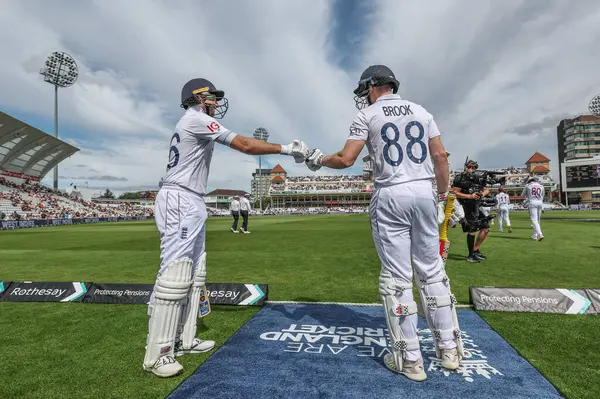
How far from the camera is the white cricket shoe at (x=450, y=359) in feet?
9.21

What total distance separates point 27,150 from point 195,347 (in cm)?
6229

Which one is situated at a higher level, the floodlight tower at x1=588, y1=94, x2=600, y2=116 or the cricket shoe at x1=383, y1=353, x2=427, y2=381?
the floodlight tower at x1=588, y1=94, x2=600, y2=116

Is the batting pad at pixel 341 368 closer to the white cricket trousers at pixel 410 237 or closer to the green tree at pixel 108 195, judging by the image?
the white cricket trousers at pixel 410 237

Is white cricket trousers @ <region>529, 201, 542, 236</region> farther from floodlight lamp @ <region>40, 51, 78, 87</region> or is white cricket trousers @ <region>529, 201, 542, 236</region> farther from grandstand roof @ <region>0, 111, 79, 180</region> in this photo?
floodlight lamp @ <region>40, 51, 78, 87</region>

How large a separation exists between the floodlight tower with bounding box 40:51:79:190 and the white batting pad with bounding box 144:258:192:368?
63.1 metres

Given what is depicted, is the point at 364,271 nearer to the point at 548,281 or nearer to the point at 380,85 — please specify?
the point at 548,281

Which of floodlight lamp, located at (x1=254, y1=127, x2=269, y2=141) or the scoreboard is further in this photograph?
floodlight lamp, located at (x1=254, y1=127, x2=269, y2=141)

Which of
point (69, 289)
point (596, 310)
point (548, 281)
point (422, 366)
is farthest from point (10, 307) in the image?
point (548, 281)

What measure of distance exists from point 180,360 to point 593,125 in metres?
130

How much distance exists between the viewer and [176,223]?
315 cm

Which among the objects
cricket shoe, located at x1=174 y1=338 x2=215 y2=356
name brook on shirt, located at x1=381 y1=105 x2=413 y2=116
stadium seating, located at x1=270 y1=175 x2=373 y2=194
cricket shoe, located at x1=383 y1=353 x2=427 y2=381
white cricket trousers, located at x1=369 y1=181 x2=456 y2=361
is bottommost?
cricket shoe, located at x1=174 y1=338 x2=215 y2=356

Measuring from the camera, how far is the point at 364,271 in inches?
295

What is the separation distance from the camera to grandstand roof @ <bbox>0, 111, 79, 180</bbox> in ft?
133

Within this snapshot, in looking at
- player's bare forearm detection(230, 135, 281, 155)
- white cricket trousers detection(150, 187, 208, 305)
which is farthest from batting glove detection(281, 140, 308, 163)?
white cricket trousers detection(150, 187, 208, 305)
